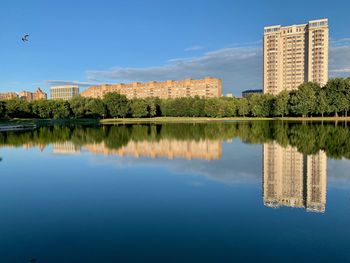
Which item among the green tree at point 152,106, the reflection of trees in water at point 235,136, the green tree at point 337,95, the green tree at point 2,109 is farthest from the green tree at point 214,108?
the green tree at point 2,109

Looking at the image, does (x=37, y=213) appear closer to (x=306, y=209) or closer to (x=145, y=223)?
(x=145, y=223)

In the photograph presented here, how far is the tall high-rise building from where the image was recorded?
111 m

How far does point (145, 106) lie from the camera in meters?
93.1

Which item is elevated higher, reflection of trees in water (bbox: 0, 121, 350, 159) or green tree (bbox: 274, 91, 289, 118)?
green tree (bbox: 274, 91, 289, 118)

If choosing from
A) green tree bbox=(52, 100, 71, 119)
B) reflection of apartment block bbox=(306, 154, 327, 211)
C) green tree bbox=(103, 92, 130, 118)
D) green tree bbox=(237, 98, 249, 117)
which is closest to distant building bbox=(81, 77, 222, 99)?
green tree bbox=(52, 100, 71, 119)

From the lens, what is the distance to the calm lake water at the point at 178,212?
257 inches

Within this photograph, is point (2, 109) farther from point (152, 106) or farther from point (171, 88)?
point (171, 88)

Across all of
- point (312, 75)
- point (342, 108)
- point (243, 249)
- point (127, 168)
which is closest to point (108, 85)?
point (312, 75)

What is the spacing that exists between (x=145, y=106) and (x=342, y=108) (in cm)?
5053

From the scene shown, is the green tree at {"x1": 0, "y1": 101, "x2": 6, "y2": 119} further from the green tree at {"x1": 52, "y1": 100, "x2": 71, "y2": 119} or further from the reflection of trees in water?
the reflection of trees in water

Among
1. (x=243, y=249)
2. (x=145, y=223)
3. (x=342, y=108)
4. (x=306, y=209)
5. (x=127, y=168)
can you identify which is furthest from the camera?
(x=342, y=108)

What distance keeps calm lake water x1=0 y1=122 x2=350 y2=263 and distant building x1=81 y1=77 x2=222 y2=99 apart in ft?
403

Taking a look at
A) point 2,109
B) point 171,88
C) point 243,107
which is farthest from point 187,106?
point 171,88

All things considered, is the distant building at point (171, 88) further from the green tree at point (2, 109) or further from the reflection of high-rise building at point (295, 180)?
the reflection of high-rise building at point (295, 180)
